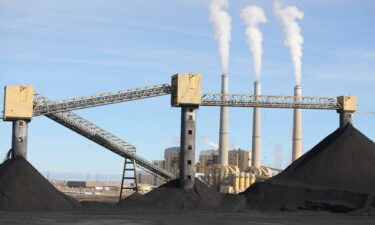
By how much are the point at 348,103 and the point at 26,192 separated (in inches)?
1353

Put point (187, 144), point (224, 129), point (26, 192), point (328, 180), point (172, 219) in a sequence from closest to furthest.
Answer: point (172, 219)
point (26, 192)
point (187, 144)
point (328, 180)
point (224, 129)

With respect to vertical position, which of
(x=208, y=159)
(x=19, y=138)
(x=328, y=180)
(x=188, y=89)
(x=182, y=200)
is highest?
(x=188, y=89)

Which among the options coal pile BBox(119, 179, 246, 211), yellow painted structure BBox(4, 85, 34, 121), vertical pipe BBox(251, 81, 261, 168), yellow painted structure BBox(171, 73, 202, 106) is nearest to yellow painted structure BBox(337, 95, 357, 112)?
coal pile BBox(119, 179, 246, 211)

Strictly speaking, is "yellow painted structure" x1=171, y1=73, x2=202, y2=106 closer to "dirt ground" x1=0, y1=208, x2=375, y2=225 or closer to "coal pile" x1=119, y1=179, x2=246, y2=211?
"coal pile" x1=119, y1=179, x2=246, y2=211

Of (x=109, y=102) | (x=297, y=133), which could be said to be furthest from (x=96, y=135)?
(x=297, y=133)

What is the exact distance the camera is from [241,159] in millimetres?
121375

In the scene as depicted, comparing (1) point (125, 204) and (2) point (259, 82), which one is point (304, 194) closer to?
(1) point (125, 204)

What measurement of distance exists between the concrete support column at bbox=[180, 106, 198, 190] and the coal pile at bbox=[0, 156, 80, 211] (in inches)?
402

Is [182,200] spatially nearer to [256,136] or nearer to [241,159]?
[256,136]

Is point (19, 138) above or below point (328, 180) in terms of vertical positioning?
above

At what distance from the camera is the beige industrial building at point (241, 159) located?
12069cm

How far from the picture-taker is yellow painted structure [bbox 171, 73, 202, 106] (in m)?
63.0

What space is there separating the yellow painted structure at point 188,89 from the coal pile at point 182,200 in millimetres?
7253

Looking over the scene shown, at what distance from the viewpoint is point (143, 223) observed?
42500 millimetres
